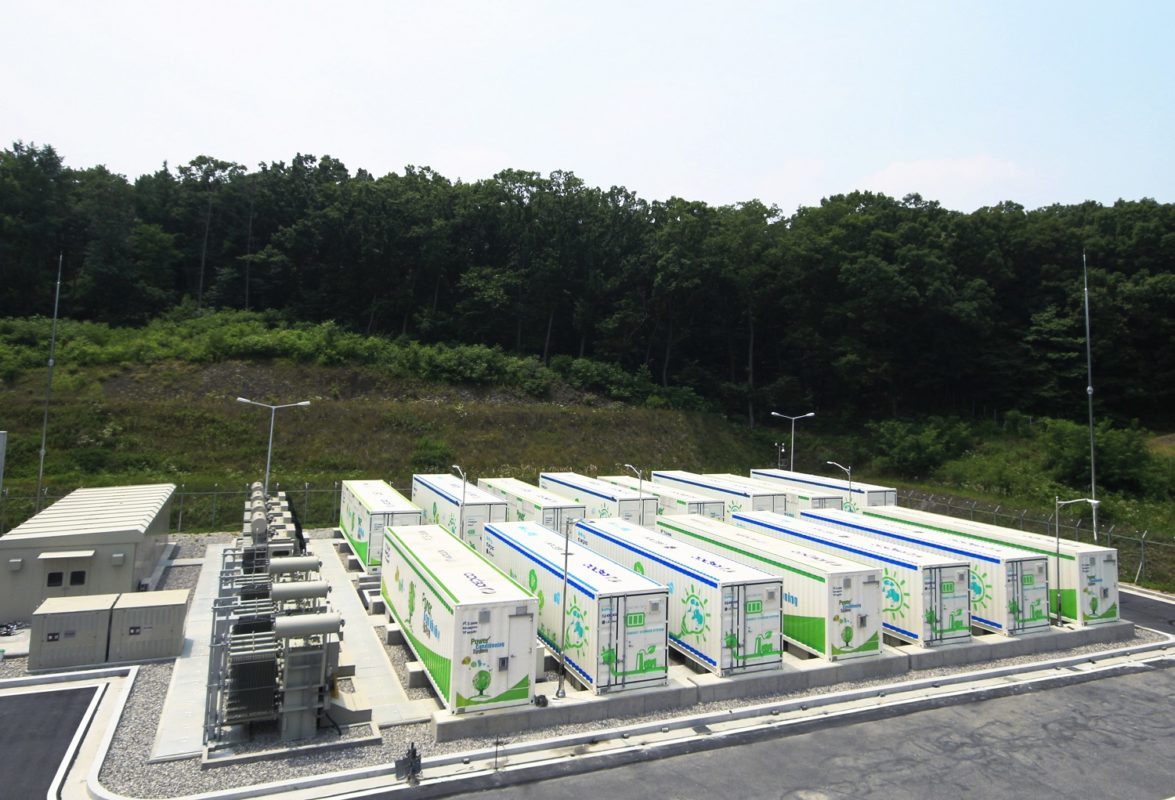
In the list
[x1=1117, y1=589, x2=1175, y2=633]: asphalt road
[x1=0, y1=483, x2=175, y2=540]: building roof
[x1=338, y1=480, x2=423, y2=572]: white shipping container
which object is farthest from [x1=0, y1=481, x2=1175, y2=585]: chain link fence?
[x1=338, y1=480, x2=423, y2=572]: white shipping container

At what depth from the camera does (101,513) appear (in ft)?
81.7

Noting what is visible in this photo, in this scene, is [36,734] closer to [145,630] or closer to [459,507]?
[145,630]

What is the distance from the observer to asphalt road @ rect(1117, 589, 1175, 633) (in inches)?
926

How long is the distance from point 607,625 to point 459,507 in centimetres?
1293

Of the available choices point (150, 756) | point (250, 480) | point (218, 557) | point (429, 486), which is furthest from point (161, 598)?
point (250, 480)

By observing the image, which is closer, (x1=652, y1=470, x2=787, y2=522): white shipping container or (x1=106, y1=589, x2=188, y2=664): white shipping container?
(x1=106, y1=589, x2=188, y2=664): white shipping container

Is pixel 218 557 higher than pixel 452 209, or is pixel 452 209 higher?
pixel 452 209

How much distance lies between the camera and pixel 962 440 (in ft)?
173

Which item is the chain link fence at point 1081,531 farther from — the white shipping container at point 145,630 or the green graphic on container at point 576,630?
the white shipping container at point 145,630

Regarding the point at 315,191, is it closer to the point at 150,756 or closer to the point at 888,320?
the point at 888,320

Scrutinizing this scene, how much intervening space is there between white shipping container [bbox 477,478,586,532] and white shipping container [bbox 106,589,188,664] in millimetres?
11320

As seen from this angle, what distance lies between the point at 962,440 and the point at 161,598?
5180 centimetres

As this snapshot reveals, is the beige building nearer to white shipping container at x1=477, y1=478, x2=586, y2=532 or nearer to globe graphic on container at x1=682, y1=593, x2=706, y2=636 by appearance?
white shipping container at x1=477, y1=478, x2=586, y2=532

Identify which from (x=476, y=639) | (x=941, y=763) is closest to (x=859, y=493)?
(x=941, y=763)
